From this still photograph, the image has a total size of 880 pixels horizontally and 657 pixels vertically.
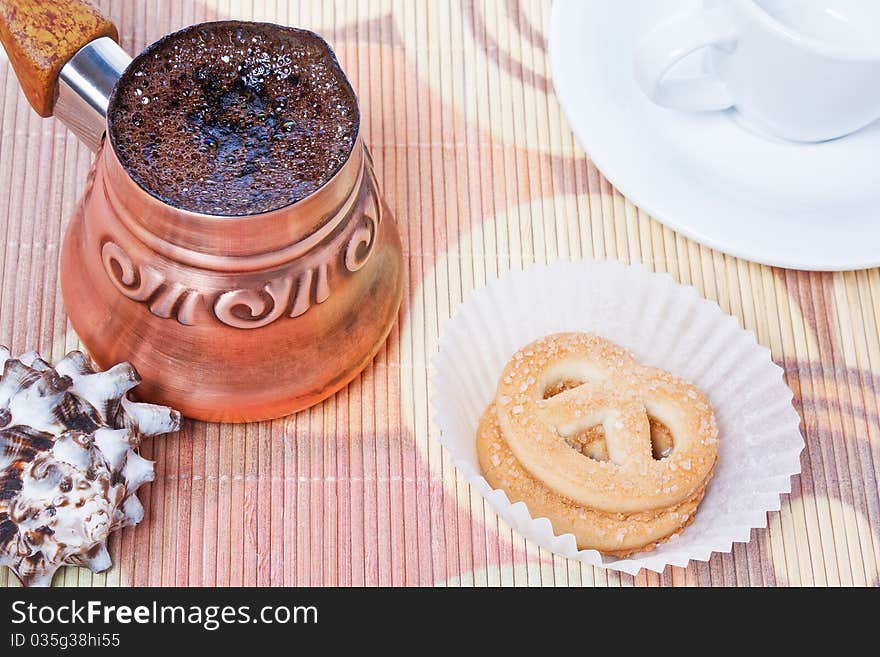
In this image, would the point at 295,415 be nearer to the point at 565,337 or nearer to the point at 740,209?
the point at 565,337

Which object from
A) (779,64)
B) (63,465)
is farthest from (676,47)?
(63,465)

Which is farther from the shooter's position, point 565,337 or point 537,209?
point 537,209

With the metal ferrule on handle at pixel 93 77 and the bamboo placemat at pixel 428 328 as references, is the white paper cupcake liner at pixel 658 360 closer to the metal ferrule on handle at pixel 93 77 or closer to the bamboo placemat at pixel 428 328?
the bamboo placemat at pixel 428 328

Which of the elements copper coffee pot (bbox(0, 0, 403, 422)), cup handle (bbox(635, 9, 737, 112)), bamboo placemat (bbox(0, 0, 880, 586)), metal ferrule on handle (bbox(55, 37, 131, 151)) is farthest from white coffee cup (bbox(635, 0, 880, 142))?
metal ferrule on handle (bbox(55, 37, 131, 151))

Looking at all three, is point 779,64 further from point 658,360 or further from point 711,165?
point 658,360

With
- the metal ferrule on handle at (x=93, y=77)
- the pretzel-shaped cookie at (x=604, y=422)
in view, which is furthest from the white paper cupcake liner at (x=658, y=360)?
the metal ferrule on handle at (x=93, y=77)
